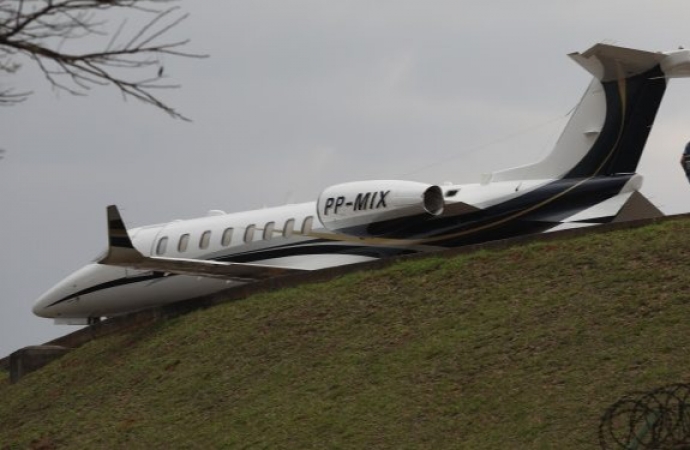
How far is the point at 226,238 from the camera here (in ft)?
87.2

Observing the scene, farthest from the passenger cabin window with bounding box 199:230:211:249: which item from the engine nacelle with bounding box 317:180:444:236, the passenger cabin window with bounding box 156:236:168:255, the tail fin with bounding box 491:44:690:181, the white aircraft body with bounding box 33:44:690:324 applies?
the tail fin with bounding box 491:44:690:181

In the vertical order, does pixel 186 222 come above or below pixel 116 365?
above

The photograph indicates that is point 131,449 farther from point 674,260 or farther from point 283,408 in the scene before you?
point 674,260

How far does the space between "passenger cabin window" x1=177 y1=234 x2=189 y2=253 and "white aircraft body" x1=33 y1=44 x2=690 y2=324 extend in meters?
0.90

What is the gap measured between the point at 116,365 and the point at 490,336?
25.7ft

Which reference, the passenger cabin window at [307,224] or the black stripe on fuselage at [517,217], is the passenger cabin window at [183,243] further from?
the black stripe on fuselage at [517,217]

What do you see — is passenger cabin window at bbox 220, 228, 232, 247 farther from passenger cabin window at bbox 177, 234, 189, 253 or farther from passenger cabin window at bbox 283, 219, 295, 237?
passenger cabin window at bbox 283, 219, 295, 237

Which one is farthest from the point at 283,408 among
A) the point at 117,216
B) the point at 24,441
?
the point at 117,216

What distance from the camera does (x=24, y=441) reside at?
1995cm

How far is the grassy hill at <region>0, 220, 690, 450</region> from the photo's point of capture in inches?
585

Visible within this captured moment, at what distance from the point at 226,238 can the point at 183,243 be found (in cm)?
124

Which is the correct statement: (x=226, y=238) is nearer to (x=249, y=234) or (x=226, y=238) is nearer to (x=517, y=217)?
(x=249, y=234)

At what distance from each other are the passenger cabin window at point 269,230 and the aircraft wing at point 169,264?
61 centimetres

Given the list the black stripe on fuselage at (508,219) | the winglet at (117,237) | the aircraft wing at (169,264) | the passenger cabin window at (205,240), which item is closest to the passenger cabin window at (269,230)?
the aircraft wing at (169,264)
